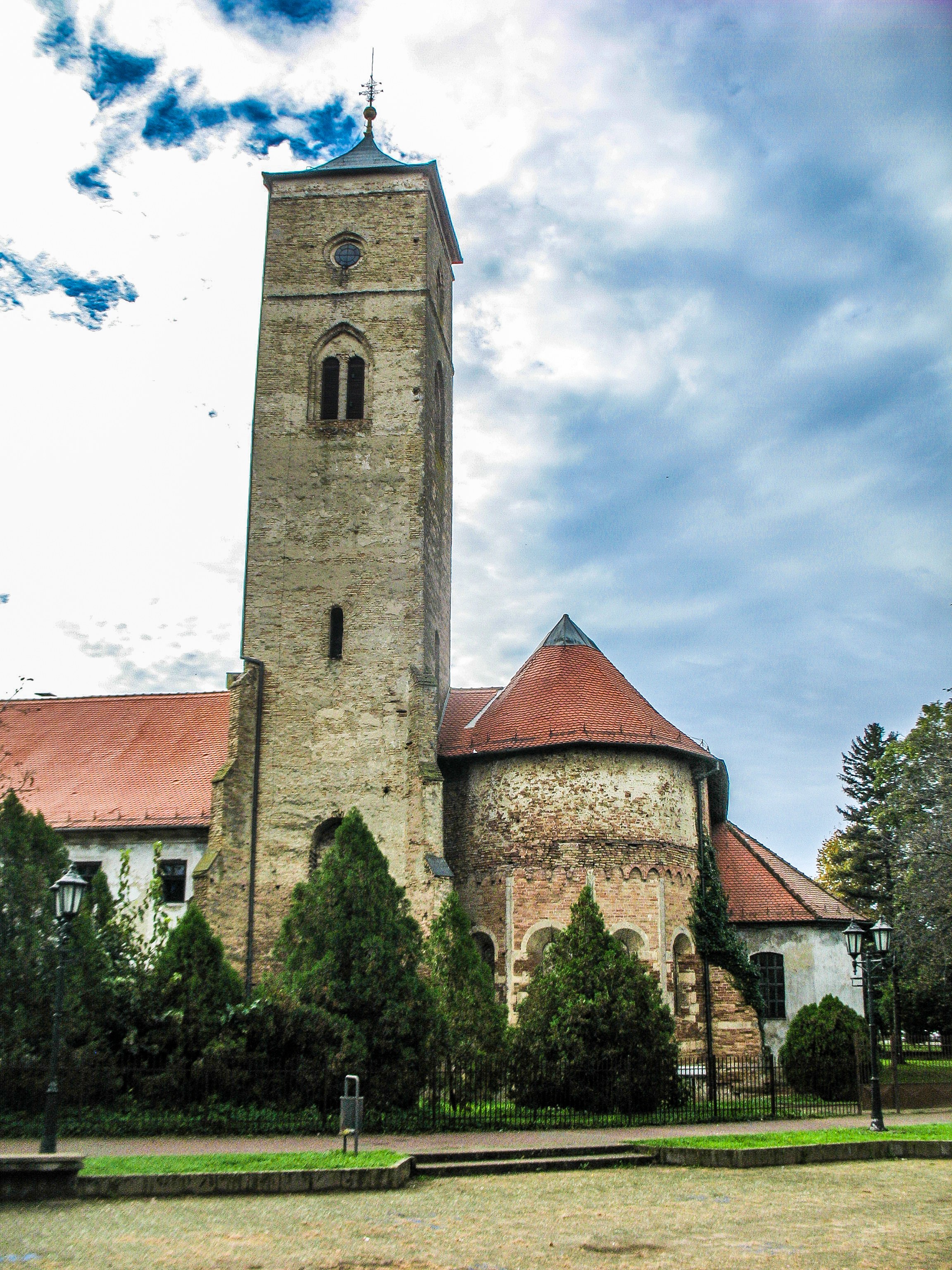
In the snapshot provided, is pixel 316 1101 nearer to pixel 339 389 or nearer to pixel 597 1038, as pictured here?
pixel 597 1038

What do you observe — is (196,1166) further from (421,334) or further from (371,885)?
(421,334)

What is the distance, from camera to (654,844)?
2388cm

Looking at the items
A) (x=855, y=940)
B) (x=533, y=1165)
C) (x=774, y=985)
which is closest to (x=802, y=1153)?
(x=533, y=1165)

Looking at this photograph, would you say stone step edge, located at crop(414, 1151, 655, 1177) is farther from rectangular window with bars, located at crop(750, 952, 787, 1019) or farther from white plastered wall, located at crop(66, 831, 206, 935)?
white plastered wall, located at crop(66, 831, 206, 935)

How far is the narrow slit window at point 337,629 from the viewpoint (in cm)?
2573

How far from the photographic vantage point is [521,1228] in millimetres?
9867

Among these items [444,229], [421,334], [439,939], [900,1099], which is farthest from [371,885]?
[444,229]

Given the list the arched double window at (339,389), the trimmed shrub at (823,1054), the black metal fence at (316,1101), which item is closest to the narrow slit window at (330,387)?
the arched double window at (339,389)

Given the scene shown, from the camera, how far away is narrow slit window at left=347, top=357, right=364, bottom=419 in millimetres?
27781

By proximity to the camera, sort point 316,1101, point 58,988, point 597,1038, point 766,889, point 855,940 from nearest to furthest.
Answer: point 58,988 → point 316,1101 → point 597,1038 → point 855,940 → point 766,889

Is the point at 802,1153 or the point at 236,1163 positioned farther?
the point at 802,1153

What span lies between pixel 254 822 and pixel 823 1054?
12813 millimetres

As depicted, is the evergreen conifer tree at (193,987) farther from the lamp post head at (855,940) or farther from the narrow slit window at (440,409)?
the narrow slit window at (440,409)

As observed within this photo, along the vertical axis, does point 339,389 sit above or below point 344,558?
above
